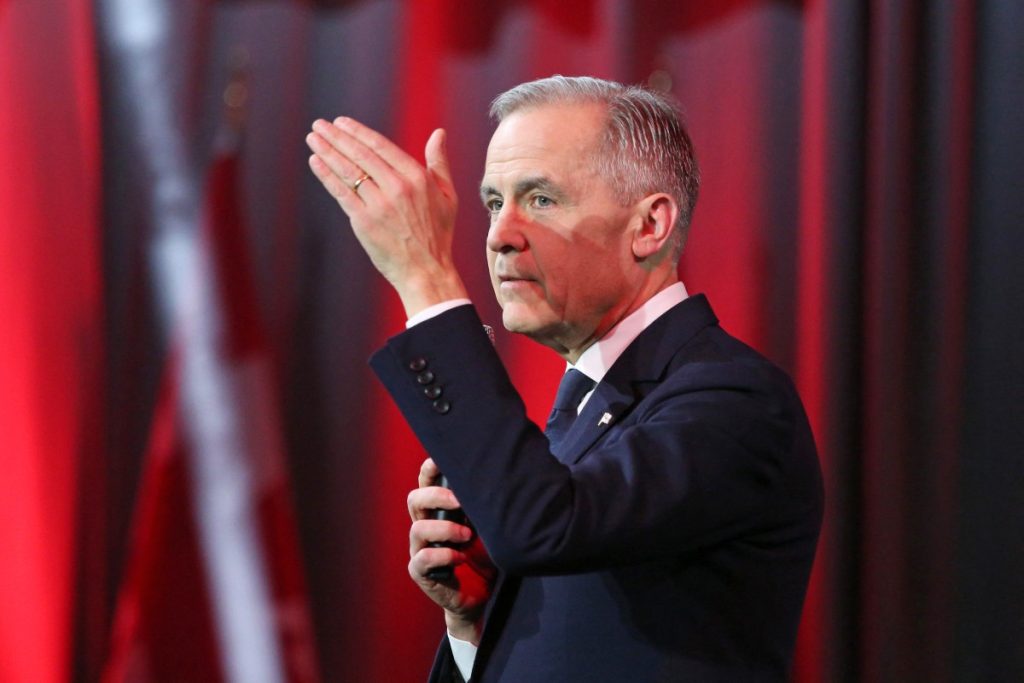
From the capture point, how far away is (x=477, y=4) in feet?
7.66

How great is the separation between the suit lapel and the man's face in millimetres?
72

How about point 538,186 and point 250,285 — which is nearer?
point 538,186

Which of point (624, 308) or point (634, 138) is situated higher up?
point (634, 138)

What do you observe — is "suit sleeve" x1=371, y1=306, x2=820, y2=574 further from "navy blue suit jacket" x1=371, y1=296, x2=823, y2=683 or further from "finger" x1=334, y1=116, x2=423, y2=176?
"finger" x1=334, y1=116, x2=423, y2=176

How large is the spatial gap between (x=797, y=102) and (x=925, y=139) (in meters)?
0.25

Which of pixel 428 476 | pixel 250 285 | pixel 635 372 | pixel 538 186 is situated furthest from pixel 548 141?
pixel 250 285

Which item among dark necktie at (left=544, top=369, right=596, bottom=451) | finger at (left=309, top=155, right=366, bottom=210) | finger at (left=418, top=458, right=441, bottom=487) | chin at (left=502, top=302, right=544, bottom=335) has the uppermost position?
finger at (left=309, top=155, right=366, bottom=210)

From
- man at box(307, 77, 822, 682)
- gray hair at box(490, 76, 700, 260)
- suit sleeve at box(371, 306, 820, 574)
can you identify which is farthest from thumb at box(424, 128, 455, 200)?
gray hair at box(490, 76, 700, 260)

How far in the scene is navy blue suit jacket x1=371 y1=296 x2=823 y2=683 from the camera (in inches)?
37.6

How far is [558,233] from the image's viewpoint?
1.25 meters

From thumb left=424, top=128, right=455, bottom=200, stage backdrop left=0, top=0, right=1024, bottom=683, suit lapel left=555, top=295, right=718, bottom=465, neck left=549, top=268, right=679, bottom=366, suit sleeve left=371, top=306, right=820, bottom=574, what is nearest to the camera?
suit sleeve left=371, top=306, right=820, bottom=574

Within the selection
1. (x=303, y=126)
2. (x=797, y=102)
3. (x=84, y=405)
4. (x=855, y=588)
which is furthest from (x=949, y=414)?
(x=84, y=405)

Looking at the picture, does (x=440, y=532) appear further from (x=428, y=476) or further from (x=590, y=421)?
(x=590, y=421)

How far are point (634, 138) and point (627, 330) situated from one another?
22 centimetres
